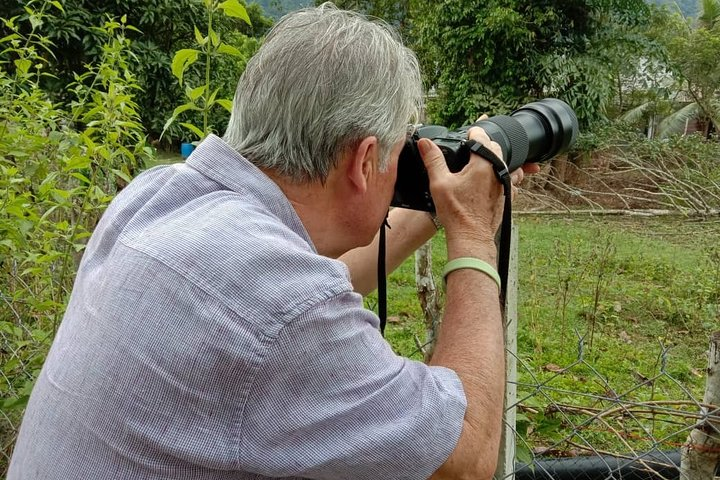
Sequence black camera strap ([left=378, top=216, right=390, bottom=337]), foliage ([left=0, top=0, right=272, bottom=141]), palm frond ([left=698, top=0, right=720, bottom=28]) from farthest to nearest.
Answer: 1. palm frond ([left=698, top=0, right=720, bottom=28])
2. foliage ([left=0, top=0, right=272, bottom=141])
3. black camera strap ([left=378, top=216, right=390, bottom=337])

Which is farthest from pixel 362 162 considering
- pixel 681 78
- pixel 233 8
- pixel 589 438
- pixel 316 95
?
pixel 681 78

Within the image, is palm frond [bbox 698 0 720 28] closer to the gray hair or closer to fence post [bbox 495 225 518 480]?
fence post [bbox 495 225 518 480]

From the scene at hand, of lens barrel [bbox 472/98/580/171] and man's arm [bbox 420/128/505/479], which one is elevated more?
lens barrel [bbox 472/98/580/171]

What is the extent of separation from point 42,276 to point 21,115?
60 cm

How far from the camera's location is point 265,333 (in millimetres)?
799

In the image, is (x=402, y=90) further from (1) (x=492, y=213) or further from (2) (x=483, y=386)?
(2) (x=483, y=386)

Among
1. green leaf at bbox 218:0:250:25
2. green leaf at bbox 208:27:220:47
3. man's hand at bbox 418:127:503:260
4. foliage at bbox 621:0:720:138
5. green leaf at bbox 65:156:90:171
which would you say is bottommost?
foliage at bbox 621:0:720:138

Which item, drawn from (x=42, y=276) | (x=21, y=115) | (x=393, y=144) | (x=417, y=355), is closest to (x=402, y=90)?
(x=393, y=144)

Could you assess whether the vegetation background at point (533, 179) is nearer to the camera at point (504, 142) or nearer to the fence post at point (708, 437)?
the fence post at point (708, 437)

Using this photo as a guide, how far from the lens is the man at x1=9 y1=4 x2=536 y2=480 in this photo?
0.81 meters

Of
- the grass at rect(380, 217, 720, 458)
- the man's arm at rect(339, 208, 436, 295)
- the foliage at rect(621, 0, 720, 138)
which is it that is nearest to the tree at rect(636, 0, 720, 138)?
the foliage at rect(621, 0, 720, 138)

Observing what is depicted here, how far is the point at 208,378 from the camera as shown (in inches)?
31.8

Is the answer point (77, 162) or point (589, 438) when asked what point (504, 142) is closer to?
point (77, 162)

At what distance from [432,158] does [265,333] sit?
1.78ft
